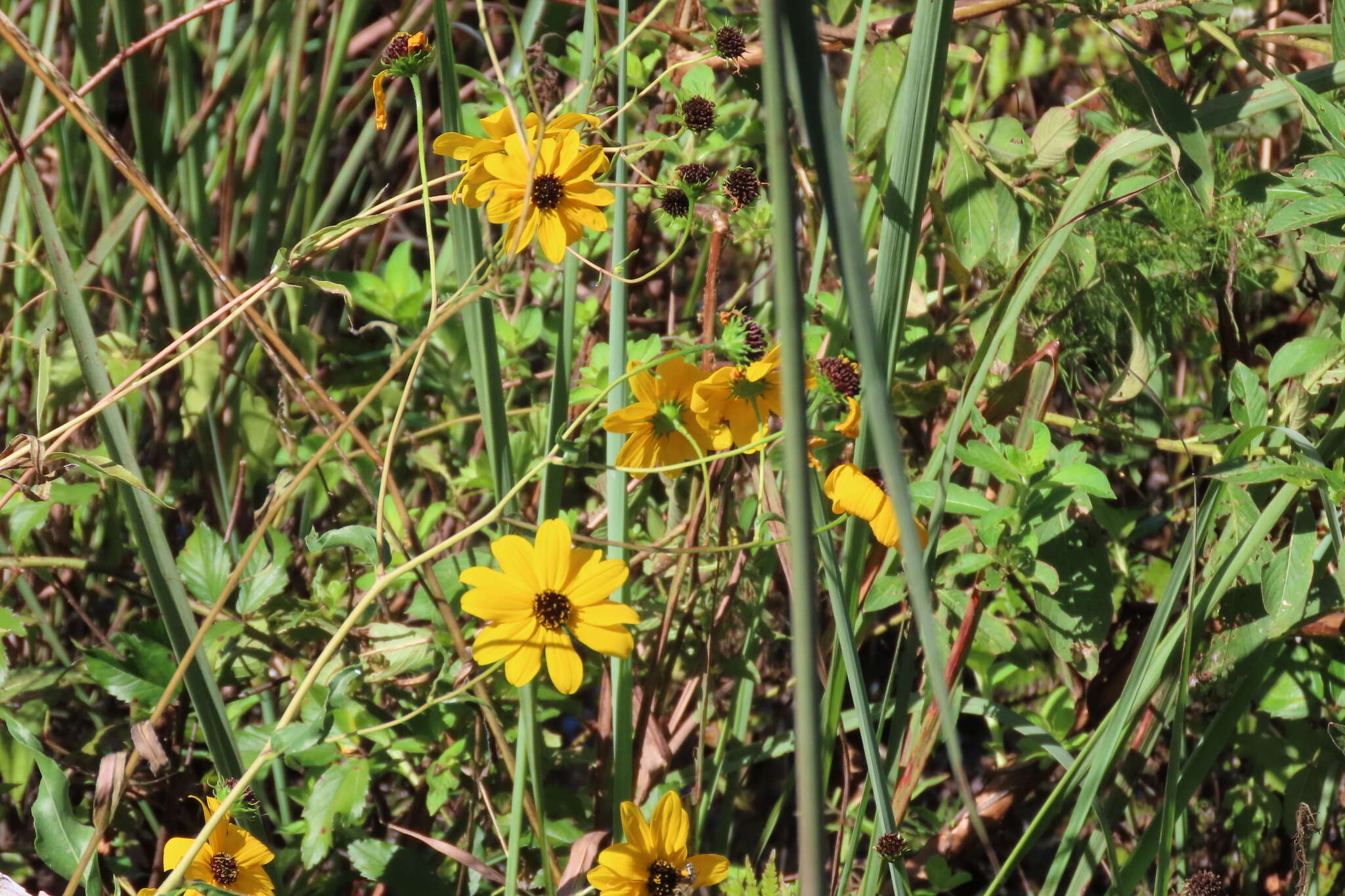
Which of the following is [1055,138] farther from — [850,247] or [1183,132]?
[850,247]

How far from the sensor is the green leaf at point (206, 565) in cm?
84

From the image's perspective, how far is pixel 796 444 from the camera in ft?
0.91

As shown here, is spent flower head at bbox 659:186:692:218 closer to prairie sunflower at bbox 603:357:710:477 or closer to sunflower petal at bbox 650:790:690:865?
prairie sunflower at bbox 603:357:710:477

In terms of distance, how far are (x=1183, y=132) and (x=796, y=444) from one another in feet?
1.90

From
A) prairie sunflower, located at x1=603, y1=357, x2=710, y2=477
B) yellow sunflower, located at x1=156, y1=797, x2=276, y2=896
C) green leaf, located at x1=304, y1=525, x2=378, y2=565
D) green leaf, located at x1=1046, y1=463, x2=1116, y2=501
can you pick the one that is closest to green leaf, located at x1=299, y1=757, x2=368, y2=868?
yellow sunflower, located at x1=156, y1=797, x2=276, y2=896

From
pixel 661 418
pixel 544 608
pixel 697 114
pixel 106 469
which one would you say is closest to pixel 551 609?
pixel 544 608

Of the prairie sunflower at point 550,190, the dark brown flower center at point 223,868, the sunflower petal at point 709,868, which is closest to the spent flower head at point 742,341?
the prairie sunflower at point 550,190

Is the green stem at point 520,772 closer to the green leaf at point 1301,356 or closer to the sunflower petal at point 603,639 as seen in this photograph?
the sunflower petal at point 603,639

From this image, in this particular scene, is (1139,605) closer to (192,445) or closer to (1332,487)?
(1332,487)

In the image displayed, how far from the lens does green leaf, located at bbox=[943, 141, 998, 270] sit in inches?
31.1

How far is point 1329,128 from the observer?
674 millimetres

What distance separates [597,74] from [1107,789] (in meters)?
0.73

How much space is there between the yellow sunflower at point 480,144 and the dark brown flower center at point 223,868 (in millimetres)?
434

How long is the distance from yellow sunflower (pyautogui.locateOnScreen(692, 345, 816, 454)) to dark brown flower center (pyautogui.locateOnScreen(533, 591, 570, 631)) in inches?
5.3
